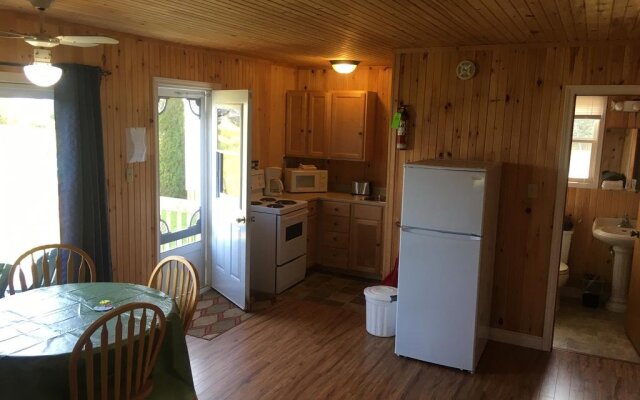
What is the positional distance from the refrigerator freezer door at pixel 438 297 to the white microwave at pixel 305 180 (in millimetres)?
2529

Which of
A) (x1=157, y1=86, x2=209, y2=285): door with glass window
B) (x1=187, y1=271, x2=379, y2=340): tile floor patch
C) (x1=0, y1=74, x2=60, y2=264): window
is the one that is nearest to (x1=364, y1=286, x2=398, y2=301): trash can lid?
(x1=187, y1=271, x2=379, y2=340): tile floor patch

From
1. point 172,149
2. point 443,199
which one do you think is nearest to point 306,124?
point 172,149

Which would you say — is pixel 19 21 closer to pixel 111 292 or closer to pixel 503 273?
pixel 111 292

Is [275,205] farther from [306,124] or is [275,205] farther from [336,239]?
[306,124]

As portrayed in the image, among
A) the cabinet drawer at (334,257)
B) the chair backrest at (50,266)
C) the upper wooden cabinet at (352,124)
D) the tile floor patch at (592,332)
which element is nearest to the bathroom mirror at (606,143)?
the tile floor patch at (592,332)

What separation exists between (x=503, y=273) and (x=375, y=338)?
1.18 m

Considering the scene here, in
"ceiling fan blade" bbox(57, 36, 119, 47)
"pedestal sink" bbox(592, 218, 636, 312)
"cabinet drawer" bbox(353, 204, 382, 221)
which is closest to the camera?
"ceiling fan blade" bbox(57, 36, 119, 47)

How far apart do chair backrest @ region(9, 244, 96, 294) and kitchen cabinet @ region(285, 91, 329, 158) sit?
3.20 meters

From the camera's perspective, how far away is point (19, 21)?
10.9 ft

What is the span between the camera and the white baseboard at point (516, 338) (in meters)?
4.32

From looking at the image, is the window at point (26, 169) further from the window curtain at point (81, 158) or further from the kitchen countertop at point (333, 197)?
the kitchen countertop at point (333, 197)

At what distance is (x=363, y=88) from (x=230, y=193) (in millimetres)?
2229

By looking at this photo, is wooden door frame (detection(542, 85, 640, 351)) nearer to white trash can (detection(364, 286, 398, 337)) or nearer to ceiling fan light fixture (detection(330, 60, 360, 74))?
Answer: white trash can (detection(364, 286, 398, 337))

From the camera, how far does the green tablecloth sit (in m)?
2.30
